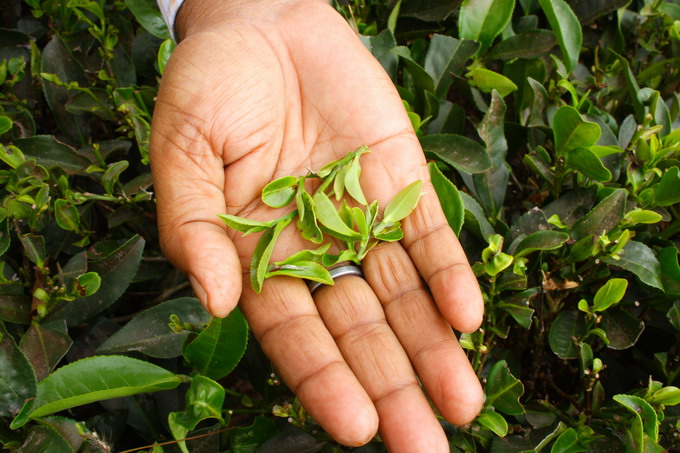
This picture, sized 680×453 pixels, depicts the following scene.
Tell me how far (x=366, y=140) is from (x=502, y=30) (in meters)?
0.48

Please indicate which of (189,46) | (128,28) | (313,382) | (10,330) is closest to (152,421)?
(10,330)

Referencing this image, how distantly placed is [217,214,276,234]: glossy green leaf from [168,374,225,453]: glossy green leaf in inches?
10.2

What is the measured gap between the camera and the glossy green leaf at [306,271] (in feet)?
3.56

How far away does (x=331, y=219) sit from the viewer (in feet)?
3.71

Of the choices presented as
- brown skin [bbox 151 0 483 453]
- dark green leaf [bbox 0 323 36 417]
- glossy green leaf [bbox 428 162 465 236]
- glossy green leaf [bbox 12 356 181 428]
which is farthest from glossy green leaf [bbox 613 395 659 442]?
dark green leaf [bbox 0 323 36 417]

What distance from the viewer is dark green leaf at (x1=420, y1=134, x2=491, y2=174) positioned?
4.10 ft

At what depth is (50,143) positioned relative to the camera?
4.57ft

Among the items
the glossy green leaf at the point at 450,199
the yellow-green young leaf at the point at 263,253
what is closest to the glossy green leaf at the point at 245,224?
the yellow-green young leaf at the point at 263,253

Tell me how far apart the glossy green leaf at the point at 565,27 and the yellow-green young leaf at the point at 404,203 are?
53cm

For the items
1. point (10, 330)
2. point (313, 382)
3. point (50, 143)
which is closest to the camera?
point (313, 382)

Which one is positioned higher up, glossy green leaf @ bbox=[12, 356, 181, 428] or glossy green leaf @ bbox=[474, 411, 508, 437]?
glossy green leaf @ bbox=[12, 356, 181, 428]

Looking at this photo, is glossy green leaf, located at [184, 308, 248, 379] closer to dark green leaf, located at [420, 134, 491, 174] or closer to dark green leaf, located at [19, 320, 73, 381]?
dark green leaf, located at [19, 320, 73, 381]

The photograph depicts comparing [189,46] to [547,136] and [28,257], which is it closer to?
[28,257]

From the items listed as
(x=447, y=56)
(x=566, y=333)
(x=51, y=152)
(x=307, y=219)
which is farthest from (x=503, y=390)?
(x=51, y=152)
